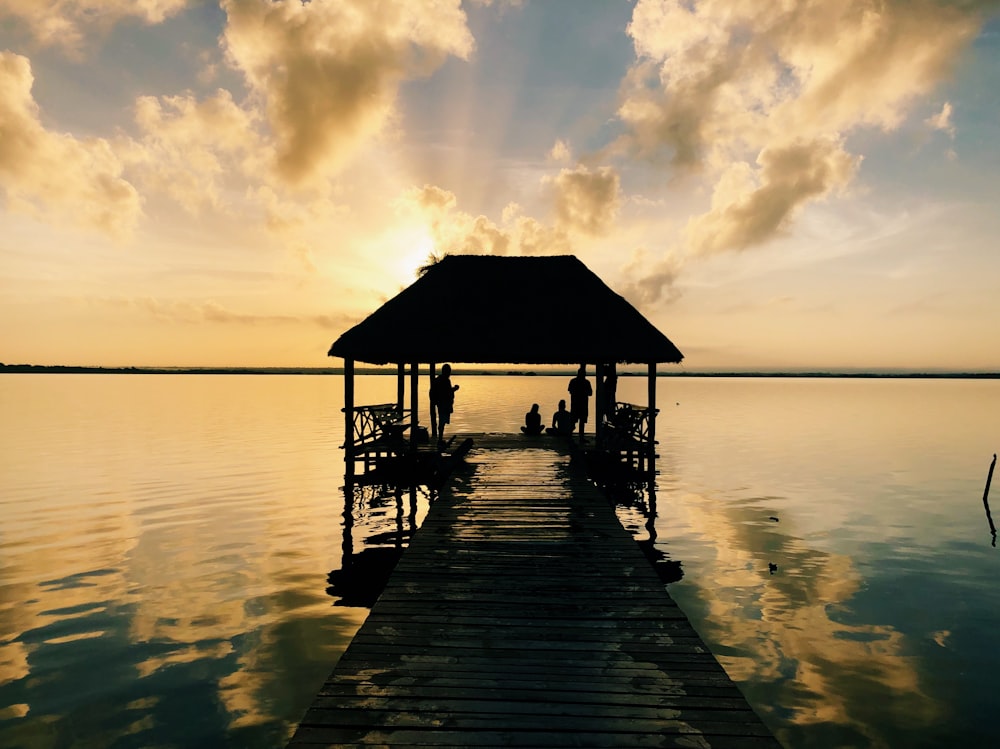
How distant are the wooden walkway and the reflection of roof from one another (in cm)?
791

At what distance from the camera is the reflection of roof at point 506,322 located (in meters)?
16.4

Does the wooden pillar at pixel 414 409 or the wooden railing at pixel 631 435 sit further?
the wooden railing at pixel 631 435

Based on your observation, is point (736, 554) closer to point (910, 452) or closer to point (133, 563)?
point (133, 563)

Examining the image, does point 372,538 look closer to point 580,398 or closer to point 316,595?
point 316,595

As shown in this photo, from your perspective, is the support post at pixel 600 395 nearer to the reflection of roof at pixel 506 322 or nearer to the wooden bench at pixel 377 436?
the reflection of roof at pixel 506 322

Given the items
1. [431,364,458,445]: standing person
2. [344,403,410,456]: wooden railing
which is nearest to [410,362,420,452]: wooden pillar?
[344,403,410,456]: wooden railing

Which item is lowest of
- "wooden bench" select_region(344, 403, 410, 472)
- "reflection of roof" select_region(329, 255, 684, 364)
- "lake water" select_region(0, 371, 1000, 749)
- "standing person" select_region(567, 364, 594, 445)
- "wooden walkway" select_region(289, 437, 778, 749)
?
"lake water" select_region(0, 371, 1000, 749)

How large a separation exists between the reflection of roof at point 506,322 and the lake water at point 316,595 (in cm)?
450

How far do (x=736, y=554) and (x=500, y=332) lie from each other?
325 inches

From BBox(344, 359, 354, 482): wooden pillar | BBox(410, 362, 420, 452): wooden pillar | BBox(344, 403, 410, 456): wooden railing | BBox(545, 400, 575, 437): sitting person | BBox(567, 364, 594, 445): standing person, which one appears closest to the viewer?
BBox(344, 359, 354, 482): wooden pillar

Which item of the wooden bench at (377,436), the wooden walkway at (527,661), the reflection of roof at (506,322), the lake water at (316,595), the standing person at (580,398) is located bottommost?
the lake water at (316,595)

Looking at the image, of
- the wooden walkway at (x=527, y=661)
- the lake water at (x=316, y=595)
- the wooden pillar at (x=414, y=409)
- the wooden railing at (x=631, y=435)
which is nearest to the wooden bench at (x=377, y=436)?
the wooden pillar at (x=414, y=409)

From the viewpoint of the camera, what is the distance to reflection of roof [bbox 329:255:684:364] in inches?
647

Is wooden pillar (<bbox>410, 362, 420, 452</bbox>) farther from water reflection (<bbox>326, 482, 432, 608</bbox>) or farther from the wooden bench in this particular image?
water reflection (<bbox>326, 482, 432, 608</bbox>)
